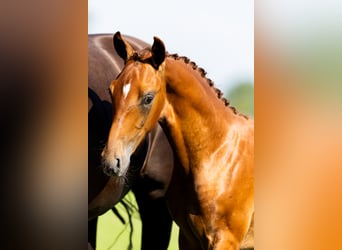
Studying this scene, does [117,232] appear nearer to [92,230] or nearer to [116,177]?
[92,230]

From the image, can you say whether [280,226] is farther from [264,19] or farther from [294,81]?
[264,19]

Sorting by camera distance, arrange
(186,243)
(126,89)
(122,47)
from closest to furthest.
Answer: (126,89) < (122,47) < (186,243)

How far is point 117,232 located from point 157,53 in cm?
88

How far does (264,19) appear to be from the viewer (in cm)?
313

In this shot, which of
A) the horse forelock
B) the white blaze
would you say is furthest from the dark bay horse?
the white blaze

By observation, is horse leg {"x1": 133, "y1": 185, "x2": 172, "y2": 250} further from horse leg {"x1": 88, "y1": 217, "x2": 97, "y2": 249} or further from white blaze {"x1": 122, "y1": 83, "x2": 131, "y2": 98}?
white blaze {"x1": 122, "y1": 83, "x2": 131, "y2": 98}

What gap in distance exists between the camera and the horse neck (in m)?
2.96

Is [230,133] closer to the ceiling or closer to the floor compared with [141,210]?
closer to the ceiling

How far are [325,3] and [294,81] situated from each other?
396 millimetres

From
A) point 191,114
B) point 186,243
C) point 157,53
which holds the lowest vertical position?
point 186,243

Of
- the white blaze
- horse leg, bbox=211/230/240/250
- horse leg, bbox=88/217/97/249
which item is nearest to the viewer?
the white blaze

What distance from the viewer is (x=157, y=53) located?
114 inches

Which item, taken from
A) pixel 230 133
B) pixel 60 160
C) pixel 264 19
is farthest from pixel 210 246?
pixel 264 19

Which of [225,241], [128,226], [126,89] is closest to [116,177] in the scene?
[128,226]
